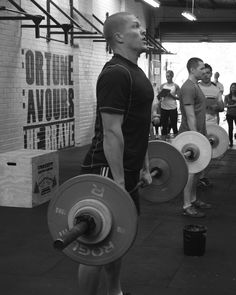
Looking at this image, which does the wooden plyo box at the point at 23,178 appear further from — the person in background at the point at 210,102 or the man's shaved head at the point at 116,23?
the man's shaved head at the point at 116,23

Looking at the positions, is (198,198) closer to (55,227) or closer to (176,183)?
(176,183)

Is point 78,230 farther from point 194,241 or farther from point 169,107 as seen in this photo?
point 169,107

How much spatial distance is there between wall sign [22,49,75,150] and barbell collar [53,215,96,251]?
516 centimetres

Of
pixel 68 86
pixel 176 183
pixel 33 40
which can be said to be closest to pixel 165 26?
pixel 68 86

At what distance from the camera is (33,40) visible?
711cm

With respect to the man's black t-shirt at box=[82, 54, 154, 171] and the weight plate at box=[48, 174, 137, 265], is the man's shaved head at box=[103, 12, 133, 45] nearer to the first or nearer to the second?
the man's black t-shirt at box=[82, 54, 154, 171]

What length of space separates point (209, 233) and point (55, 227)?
6.53 feet

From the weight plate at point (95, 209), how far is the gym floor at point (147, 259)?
2.52ft

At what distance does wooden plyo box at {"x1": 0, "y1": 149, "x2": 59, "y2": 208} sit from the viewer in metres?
4.36

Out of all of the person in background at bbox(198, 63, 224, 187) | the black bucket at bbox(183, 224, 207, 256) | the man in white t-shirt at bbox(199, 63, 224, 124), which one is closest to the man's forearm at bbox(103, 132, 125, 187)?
the black bucket at bbox(183, 224, 207, 256)

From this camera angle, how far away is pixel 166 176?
255 centimetres

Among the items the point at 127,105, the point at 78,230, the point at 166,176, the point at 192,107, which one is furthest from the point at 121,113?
the point at 192,107

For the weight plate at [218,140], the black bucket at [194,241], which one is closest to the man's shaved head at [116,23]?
the black bucket at [194,241]

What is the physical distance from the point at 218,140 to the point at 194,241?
195 cm
